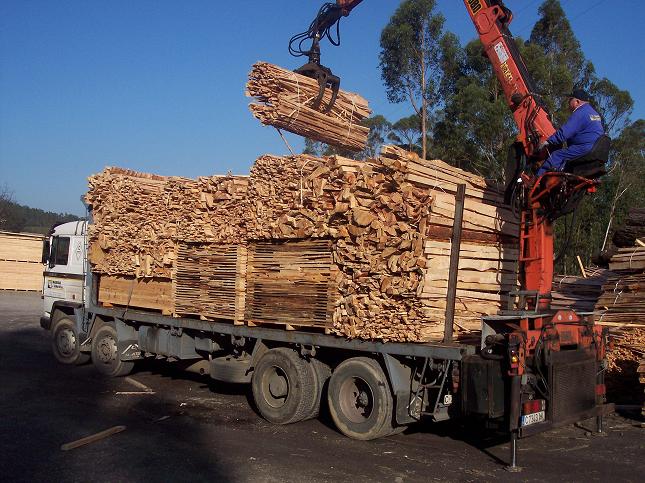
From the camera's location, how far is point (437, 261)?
26.8 feet

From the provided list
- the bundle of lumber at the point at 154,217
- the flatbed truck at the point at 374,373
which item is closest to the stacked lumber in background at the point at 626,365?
the flatbed truck at the point at 374,373

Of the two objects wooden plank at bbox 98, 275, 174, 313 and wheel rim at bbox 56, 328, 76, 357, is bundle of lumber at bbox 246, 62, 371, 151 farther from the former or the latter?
wheel rim at bbox 56, 328, 76, 357

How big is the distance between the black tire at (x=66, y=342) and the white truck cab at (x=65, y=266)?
0.40 m

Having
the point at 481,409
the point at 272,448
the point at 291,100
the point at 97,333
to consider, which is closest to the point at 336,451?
the point at 272,448

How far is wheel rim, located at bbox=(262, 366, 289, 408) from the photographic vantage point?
970cm

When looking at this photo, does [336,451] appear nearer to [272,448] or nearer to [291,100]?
[272,448]

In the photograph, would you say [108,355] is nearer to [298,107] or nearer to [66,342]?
[66,342]

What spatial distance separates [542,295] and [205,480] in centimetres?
458

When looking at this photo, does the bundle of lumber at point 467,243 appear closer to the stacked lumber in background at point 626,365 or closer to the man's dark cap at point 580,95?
the man's dark cap at point 580,95

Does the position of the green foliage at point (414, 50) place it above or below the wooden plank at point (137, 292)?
above

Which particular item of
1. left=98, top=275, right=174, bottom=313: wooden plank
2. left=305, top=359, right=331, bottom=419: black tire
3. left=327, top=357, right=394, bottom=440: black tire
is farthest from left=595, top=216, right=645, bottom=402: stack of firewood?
left=98, top=275, right=174, bottom=313: wooden plank

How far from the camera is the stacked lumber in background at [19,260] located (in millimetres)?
32344

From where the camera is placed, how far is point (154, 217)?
12508mm

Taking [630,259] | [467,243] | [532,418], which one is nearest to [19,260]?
[467,243]
